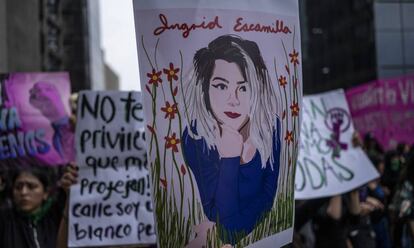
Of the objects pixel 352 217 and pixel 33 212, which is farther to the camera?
pixel 352 217

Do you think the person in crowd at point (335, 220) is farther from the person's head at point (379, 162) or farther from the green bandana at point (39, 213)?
the person's head at point (379, 162)

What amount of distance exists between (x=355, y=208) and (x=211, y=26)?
3361mm

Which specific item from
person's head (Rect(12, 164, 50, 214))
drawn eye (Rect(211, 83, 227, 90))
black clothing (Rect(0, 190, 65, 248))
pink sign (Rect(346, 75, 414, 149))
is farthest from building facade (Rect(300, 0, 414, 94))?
drawn eye (Rect(211, 83, 227, 90))

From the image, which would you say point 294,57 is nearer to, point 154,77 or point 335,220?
point 154,77

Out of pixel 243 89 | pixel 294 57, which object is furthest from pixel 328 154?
pixel 243 89

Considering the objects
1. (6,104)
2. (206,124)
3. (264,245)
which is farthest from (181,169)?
(6,104)

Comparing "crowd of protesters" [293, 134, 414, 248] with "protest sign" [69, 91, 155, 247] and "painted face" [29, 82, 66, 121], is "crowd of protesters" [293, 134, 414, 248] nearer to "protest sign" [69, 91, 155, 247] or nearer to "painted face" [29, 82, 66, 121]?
"protest sign" [69, 91, 155, 247]

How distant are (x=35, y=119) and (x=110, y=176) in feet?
4.78

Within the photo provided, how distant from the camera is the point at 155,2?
2445 millimetres

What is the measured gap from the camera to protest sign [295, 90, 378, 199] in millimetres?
5926

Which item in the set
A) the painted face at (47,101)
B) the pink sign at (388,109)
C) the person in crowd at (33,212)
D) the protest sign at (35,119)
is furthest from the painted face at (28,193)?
the pink sign at (388,109)

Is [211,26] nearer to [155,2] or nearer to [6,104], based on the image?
[155,2]

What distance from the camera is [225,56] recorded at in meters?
2.53

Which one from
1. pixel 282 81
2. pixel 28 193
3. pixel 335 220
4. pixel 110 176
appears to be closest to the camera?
pixel 282 81
